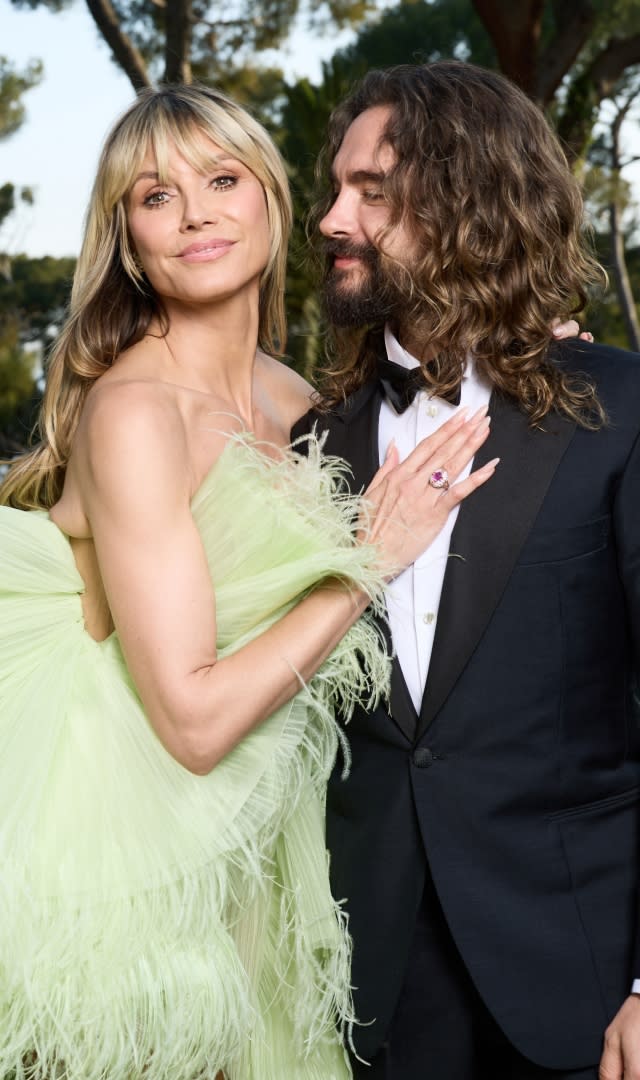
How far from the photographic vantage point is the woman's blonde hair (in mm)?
2682

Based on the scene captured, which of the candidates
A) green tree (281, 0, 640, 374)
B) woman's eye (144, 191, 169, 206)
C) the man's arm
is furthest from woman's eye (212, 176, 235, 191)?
green tree (281, 0, 640, 374)

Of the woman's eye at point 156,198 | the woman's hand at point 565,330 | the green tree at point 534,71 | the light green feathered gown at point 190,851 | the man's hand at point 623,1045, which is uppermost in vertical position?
the green tree at point 534,71

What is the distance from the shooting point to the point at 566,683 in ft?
7.55

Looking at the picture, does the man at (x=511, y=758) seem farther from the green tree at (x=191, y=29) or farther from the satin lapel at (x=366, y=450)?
the green tree at (x=191, y=29)

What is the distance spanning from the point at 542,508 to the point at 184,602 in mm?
687

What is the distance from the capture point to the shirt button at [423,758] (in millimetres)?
2308

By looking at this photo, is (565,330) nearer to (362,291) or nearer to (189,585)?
(362,291)

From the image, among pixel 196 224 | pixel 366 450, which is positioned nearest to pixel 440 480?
pixel 366 450

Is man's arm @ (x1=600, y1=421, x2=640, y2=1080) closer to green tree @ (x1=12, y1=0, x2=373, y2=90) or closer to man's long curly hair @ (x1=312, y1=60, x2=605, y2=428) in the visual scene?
man's long curly hair @ (x1=312, y1=60, x2=605, y2=428)

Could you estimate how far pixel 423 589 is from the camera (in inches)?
94.9

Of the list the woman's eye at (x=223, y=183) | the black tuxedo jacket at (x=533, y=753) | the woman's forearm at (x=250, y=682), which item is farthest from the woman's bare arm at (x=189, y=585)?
the woman's eye at (x=223, y=183)

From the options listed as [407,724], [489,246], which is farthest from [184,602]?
[489,246]

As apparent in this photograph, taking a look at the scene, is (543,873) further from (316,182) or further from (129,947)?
(316,182)

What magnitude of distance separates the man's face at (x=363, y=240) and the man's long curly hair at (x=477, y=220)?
2 centimetres
